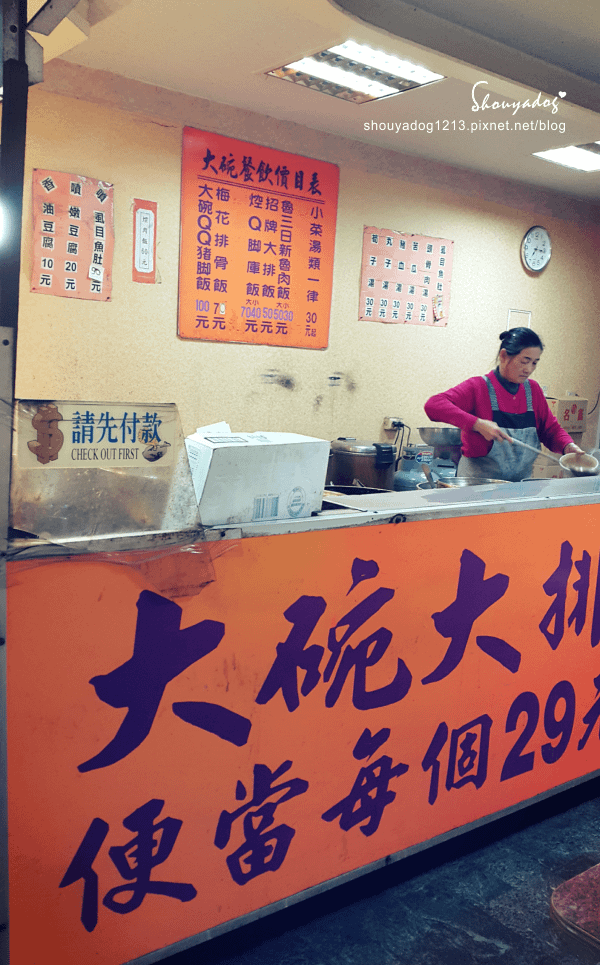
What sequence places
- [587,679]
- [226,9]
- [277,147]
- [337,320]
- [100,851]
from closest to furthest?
[100,851]
[587,679]
[226,9]
[277,147]
[337,320]

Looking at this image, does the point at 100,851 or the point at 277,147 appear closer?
the point at 100,851

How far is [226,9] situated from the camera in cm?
306

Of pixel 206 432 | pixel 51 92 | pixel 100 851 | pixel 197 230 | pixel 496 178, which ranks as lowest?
pixel 100 851

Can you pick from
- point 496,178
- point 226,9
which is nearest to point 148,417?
point 226,9

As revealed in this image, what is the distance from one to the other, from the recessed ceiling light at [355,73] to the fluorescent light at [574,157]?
5.19 ft

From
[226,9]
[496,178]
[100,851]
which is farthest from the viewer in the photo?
[496,178]

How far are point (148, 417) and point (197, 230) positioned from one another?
3.02 metres

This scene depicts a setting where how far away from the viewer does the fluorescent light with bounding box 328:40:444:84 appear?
3.43 m

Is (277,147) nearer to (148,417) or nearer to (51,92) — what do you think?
(51,92)

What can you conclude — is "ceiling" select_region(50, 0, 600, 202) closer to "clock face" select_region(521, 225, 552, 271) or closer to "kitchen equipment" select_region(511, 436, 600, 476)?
"clock face" select_region(521, 225, 552, 271)

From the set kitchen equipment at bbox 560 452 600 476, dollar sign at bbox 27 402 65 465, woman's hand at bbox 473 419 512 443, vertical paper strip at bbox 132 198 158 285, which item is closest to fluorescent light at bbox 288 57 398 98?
vertical paper strip at bbox 132 198 158 285

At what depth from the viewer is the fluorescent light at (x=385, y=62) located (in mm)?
3430

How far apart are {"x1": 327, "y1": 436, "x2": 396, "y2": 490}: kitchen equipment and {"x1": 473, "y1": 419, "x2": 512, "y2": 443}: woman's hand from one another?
48.1 inches

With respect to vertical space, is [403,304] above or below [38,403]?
above
